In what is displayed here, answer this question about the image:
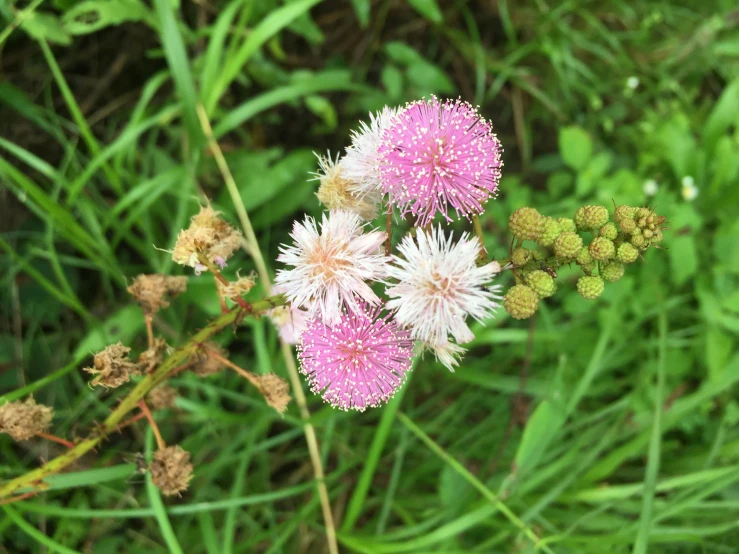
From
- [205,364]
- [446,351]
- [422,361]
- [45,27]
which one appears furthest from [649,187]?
[45,27]

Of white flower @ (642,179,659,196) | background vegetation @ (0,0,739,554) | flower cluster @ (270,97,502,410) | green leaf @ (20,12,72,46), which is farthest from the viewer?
white flower @ (642,179,659,196)

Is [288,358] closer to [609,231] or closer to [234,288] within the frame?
[234,288]

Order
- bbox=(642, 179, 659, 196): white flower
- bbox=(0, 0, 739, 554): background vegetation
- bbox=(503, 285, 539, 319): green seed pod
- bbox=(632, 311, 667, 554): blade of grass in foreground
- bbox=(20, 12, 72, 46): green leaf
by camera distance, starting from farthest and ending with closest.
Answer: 1. bbox=(642, 179, 659, 196): white flower
2. bbox=(0, 0, 739, 554): background vegetation
3. bbox=(20, 12, 72, 46): green leaf
4. bbox=(632, 311, 667, 554): blade of grass in foreground
5. bbox=(503, 285, 539, 319): green seed pod

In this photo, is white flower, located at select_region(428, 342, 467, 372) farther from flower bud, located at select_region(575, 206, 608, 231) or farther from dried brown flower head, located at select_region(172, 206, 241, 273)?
dried brown flower head, located at select_region(172, 206, 241, 273)

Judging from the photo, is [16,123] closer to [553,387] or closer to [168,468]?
Answer: [168,468]

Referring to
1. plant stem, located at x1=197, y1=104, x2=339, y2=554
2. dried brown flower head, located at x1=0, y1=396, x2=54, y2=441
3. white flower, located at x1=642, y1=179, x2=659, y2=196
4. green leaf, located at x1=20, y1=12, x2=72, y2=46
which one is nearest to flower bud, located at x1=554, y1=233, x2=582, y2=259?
plant stem, located at x1=197, y1=104, x2=339, y2=554

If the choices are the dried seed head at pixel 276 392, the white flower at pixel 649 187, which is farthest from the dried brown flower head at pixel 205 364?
the white flower at pixel 649 187

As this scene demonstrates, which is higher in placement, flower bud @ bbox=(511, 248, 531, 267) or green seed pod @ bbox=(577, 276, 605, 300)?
flower bud @ bbox=(511, 248, 531, 267)
